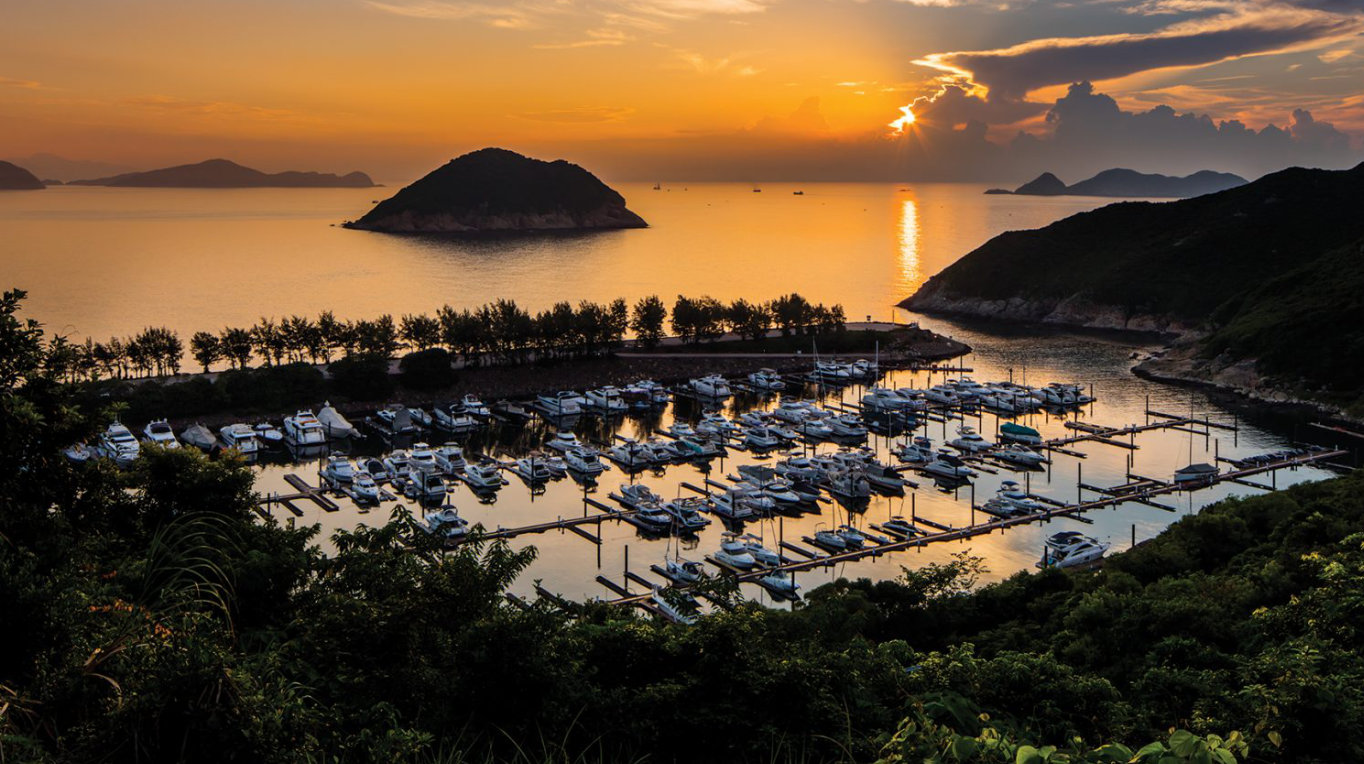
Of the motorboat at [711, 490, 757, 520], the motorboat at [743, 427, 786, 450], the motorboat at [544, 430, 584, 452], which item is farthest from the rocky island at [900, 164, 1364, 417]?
the motorboat at [544, 430, 584, 452]

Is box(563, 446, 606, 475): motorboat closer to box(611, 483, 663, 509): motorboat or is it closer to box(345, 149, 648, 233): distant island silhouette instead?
box(611, 483, 663, 509): motorboat

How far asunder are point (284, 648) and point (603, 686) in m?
2.63

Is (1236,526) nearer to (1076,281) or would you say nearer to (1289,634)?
(1289,634)

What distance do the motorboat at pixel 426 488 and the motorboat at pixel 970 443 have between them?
17.4 meters

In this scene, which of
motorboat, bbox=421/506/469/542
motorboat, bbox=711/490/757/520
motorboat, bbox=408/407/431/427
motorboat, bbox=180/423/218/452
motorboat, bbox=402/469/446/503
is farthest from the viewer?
motorboat, bbox=408/407/431/427

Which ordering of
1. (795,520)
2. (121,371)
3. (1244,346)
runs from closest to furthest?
(795,520), (121,371), (1244,346)

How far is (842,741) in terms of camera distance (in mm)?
7180

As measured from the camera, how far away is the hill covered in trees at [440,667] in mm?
5059

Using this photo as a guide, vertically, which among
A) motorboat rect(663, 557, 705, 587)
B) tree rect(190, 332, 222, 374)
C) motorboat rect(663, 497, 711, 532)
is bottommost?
motorboat rect(663, 557, 705, 587)

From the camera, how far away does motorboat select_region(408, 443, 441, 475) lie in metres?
30.3

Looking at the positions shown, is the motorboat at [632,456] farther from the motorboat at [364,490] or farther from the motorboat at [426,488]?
the motorboat at [364,490]

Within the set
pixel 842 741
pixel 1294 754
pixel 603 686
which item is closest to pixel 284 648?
pixel 603 686

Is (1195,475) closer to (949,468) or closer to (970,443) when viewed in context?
(970,443)

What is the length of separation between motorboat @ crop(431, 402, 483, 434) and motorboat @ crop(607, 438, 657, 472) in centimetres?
713
